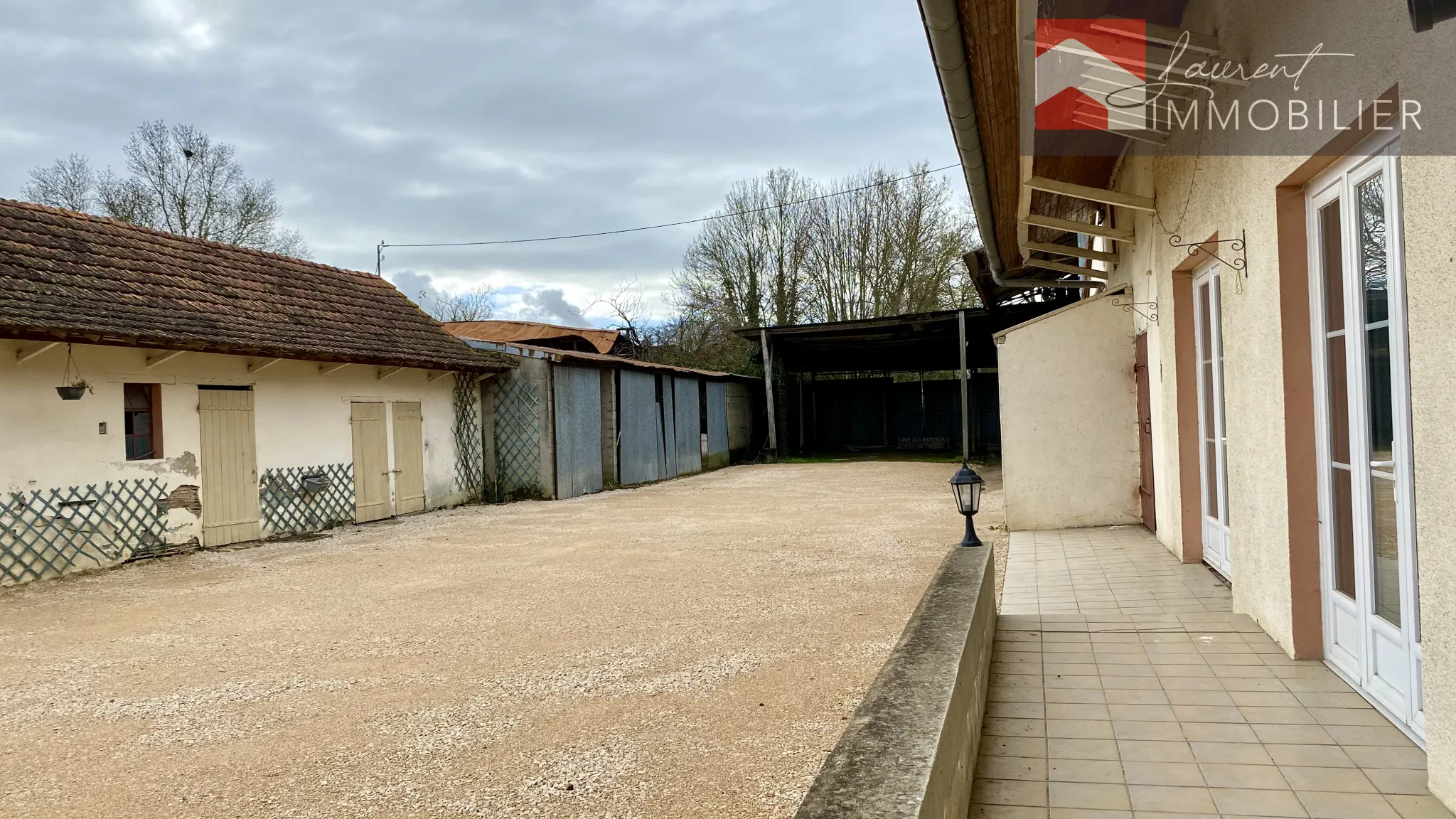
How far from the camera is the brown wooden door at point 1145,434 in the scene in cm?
702

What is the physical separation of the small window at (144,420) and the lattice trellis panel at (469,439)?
15.6 ft

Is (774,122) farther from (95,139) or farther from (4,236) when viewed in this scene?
(95,139)

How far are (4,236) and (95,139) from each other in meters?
16.9

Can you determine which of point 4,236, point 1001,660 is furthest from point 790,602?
point 4,236

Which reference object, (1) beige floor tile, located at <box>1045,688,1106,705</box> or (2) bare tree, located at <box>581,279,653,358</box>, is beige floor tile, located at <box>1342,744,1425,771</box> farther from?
(2) bare tree, located at <box>581,279,653,358</box>

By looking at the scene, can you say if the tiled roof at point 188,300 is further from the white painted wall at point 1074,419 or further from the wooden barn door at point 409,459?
the white painted wall at point 1074,419

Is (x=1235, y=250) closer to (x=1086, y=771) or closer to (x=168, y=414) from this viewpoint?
(x=1086, y=771)

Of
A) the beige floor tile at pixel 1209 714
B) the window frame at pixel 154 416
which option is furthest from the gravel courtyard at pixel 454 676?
the beige floor tile at pixel 1209 714

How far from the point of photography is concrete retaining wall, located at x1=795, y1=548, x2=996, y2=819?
5.11ft

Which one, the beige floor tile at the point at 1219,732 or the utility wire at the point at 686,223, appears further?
the utility wire at the point at 686,223

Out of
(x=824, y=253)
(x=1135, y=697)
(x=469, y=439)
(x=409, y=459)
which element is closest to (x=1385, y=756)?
(x=1135, y=697)

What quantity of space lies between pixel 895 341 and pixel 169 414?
→ 46.5 feet

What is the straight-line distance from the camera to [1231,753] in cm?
259

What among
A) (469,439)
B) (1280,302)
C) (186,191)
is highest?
(186,191)
